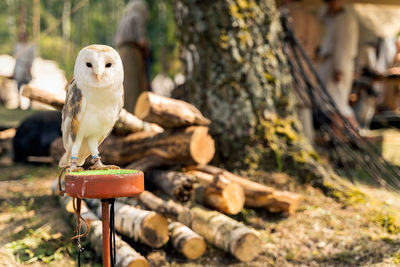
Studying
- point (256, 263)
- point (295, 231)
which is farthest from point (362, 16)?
point (256, 263)

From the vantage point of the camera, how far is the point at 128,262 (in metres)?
2.53

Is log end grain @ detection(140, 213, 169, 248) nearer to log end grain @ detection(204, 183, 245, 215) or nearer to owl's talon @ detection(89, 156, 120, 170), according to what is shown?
log end grain @ detection(204, 183, 245, 215)

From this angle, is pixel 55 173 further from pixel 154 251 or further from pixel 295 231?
pixel 295 231

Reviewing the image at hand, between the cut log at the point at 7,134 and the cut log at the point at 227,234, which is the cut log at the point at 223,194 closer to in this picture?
the cut log at the point at 227,234

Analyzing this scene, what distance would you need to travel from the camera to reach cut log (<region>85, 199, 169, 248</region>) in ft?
9.41

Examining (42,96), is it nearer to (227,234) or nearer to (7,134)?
(227,234)

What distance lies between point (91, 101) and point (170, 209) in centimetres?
135

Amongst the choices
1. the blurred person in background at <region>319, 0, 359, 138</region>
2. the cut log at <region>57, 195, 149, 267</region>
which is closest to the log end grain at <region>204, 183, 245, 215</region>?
the cut log at <region>57, 195, 149, 267</region>

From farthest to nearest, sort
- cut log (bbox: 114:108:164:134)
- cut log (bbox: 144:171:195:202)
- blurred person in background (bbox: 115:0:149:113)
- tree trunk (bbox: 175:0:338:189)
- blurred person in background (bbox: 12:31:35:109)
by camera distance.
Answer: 1. blurred person in background (bbox: 12:31:35:109)
2. blurred person in background (bbox: 115:0:149:113)
3. tree trunk (bbox: 175:0:338:189)
4. cut log (bbox: 114:108:164:134)
5. cut log (bbox: 144:171:195:202)

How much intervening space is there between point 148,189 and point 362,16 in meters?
6.36

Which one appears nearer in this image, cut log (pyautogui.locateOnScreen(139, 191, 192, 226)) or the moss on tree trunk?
cut log (pyautogui.locateOnScreen(139, 191, 192, 226))

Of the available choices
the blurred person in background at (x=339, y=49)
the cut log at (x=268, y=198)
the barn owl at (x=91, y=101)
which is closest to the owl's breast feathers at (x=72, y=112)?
the barn owl at (x=91, y=101)

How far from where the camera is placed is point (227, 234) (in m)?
2.90

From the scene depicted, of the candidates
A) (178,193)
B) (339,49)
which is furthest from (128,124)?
(339,49)
